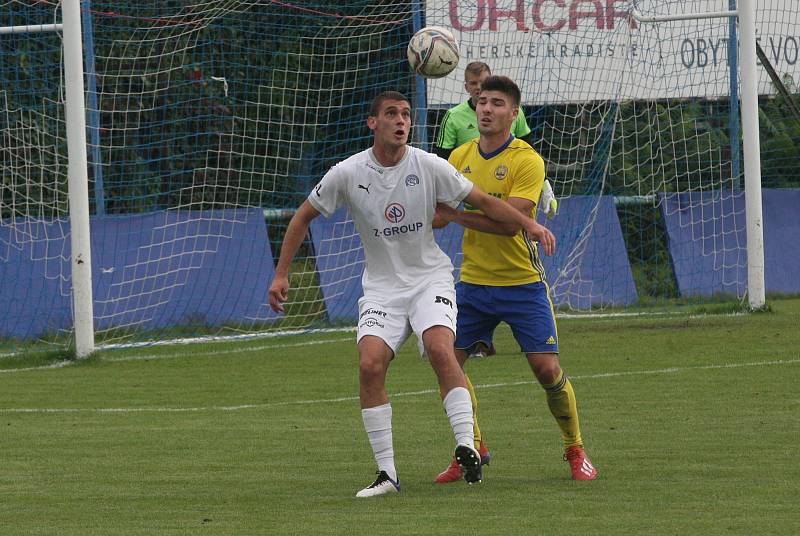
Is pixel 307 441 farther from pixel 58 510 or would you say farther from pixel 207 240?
pixel 207 240

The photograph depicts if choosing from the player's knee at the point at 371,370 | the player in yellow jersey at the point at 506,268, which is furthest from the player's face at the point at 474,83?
the player's knee at the point at 371,370

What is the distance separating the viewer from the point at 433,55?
11.9 metres

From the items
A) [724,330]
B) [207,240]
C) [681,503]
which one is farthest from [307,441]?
[207,240]

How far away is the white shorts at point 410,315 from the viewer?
7434 millimetres

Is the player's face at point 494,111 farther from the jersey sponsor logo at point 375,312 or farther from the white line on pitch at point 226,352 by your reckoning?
the white line on pitch at point 226,352

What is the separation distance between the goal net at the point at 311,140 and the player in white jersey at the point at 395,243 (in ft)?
27.7

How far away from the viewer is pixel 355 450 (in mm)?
8750

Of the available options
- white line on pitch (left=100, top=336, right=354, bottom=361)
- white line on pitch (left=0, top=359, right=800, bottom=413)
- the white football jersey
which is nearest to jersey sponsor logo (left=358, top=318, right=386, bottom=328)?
the white football jersey

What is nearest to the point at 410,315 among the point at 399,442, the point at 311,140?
the point at 399,442

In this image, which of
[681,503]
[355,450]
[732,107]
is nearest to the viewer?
[681,503]

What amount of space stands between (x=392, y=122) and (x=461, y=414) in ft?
4.78

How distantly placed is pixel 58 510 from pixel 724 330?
8.97 m

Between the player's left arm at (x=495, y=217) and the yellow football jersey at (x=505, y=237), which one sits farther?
the yellow football jersey at (x=505, y=237)

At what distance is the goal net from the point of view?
16.1 m
